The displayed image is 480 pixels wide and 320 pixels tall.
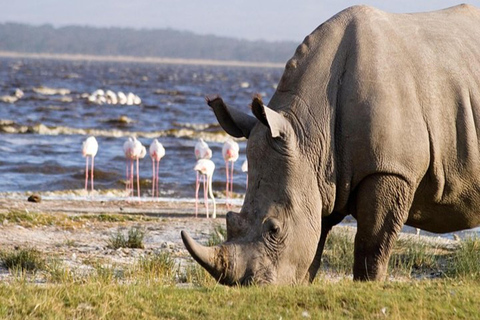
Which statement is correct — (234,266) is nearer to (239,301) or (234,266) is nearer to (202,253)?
(202,253)

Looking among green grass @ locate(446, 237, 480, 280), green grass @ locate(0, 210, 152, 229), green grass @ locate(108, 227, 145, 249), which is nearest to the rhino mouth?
green grass @ locate(446, 237, 480, 280)

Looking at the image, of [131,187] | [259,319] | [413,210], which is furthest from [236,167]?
[259,319]

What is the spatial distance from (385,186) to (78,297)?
2477 mm

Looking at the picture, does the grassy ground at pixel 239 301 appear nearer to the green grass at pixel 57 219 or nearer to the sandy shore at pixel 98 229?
the sandy shore at pixel 98 229

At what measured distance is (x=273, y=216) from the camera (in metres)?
7.72

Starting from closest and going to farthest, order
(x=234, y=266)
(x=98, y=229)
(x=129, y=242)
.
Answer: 1. (x=234, y=266)
2. (x=129, y=242)
3. (x=98, y=229)

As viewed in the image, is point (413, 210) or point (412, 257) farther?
point (412, 257)

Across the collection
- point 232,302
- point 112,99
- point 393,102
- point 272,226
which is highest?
point 393,102

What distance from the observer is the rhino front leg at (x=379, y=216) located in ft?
25.8

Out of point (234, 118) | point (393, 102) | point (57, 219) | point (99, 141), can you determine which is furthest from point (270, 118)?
point (99, 141)

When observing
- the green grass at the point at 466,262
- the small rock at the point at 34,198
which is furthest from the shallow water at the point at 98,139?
the green grass at the point at 466,262

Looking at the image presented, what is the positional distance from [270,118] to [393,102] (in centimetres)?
102

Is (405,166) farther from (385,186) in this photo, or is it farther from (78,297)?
(78,297)

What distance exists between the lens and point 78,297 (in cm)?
707
